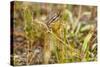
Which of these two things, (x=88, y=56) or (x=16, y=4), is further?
(x=88, y=56)

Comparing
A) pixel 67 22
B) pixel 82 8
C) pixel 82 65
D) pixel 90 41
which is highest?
pixel 82 8

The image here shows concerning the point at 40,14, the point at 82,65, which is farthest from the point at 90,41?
the point at 40,14

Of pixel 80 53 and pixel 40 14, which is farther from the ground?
pixel 40 14

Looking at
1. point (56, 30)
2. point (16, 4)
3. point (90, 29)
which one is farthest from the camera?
point (90, 29)

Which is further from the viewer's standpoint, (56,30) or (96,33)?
(96,33)

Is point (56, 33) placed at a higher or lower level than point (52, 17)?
lower

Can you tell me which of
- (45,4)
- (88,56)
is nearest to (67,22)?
(45,4)

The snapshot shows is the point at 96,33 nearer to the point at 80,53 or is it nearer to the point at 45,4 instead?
the point at 80,53

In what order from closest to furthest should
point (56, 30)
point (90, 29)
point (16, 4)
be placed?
point (16, 4)
point (56, 30)
point (90, 29)
